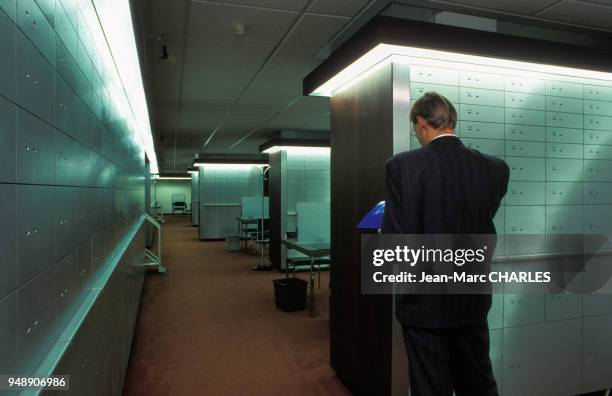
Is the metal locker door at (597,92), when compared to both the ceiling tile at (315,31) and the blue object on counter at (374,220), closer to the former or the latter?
the ceiling tile at (315,31)

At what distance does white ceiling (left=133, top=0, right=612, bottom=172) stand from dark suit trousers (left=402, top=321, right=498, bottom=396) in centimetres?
194

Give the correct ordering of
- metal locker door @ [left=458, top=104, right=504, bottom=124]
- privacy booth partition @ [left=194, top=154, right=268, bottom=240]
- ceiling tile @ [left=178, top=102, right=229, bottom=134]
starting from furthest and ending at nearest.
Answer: privacy booth partition @ [left=194, top=154, right=268, bottom=240], ceiling tile @ [left=178, top=102, right=229, bottom=134], metal locker door @ [left=458, top=104, right=504, bottom=124]

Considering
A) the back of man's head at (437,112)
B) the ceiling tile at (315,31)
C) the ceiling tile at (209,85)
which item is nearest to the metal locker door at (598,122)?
the back of man's head at (437,112)

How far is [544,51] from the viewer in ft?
7.87

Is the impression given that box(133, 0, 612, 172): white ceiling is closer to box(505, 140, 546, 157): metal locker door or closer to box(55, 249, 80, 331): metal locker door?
box(505, 140, 546, 157): metal locker door

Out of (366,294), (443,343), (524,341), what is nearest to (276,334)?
(366,294)

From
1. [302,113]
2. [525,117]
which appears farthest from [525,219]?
[302,113]

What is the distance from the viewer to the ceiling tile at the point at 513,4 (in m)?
2.43

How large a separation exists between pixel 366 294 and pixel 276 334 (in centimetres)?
176

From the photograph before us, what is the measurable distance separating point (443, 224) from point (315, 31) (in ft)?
6.53

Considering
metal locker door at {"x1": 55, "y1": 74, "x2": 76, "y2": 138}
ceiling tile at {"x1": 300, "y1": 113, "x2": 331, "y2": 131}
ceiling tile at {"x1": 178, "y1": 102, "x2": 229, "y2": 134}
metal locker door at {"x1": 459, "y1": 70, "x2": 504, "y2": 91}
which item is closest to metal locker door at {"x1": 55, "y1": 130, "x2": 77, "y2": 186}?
metal locker door at {"x1": 55, "y1": 74, "x2": 76, "y2": 138}

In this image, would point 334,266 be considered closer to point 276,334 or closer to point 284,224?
point 276,334

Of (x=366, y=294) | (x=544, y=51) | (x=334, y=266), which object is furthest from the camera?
(x=334, y=266)

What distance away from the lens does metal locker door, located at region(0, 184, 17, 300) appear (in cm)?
89
